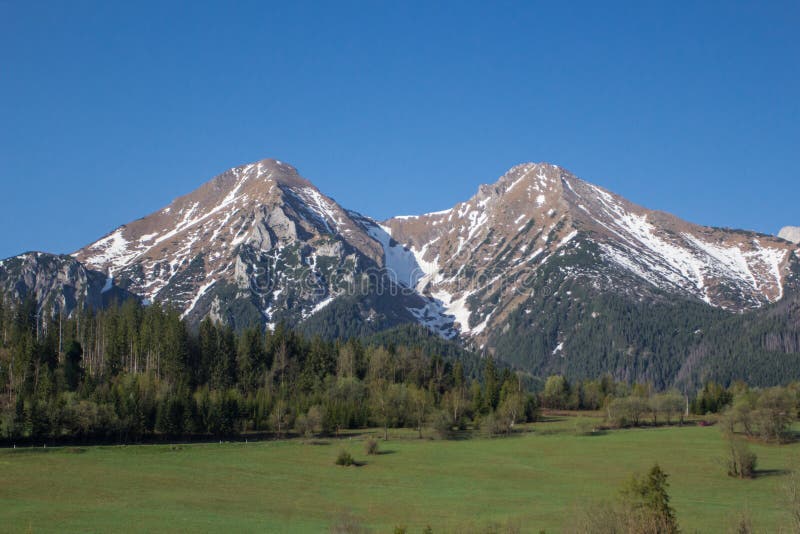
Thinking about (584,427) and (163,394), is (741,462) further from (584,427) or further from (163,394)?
(163,394)

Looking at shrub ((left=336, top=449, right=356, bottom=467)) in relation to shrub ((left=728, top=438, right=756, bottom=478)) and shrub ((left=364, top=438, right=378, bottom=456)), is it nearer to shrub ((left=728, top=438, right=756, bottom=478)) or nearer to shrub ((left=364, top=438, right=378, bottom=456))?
shrub ((left=364, top=438, right=378, bottom=456))

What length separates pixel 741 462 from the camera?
115 m

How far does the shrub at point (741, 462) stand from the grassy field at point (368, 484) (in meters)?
1.88

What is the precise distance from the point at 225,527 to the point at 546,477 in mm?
52806

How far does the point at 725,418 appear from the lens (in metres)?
150

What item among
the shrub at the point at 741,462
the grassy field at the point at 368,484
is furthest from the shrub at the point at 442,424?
the shrub at the point at 741,462

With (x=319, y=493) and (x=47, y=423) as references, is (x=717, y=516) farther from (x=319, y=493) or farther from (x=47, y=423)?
(x=47, y=423)

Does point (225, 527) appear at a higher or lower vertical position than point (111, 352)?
lower

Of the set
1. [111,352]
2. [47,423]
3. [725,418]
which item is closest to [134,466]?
[47,423]

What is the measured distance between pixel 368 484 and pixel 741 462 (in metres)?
49.7

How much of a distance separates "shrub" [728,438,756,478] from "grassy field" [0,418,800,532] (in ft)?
6.18

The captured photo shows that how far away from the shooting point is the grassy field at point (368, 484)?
275ft

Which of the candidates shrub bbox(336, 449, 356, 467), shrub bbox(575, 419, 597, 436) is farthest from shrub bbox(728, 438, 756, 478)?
shrub bbox(336, 449, 356, 467)

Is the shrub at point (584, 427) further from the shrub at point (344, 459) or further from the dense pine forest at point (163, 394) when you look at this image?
the shrub at point (344, 459)
